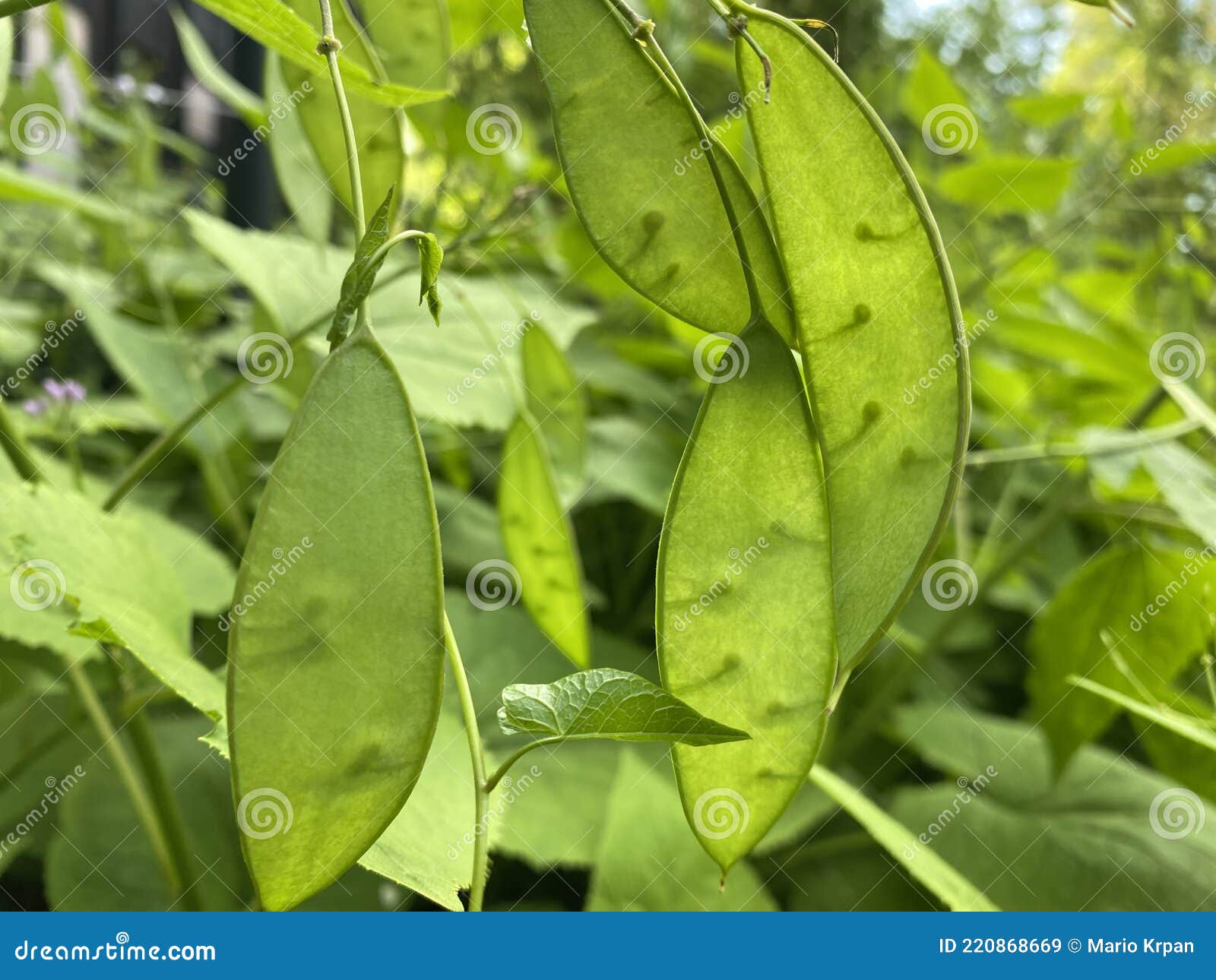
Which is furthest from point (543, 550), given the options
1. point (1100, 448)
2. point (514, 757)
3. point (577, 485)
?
point (1100, 448)

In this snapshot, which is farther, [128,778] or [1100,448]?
[1100,448]

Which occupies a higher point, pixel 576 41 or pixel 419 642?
pixel 576 41

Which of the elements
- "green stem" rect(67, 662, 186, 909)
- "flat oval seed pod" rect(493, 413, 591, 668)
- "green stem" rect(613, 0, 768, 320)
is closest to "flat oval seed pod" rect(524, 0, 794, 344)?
"green stem" rect(613, 0, 768, 320)

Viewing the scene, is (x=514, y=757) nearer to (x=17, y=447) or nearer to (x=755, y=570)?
(x=755, y=570)

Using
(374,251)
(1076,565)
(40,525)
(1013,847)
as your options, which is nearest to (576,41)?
(374,251)

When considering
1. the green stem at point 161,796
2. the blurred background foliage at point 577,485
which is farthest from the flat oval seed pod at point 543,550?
the green stem at point 161,796

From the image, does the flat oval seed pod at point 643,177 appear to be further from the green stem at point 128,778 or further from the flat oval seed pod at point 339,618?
the green stem at point 128,778

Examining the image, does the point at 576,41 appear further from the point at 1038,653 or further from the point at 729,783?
the point at 1038,653
